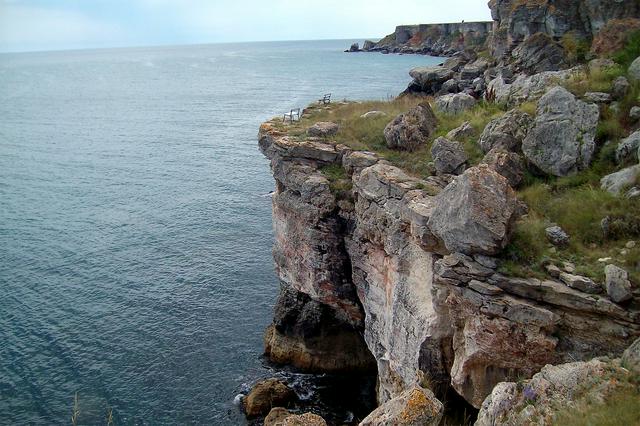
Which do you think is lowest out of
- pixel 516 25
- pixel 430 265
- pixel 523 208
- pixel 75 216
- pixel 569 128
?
pixel 75 216

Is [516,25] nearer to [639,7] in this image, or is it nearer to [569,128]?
[639,7]

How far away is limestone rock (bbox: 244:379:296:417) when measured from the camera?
28172 millimetres

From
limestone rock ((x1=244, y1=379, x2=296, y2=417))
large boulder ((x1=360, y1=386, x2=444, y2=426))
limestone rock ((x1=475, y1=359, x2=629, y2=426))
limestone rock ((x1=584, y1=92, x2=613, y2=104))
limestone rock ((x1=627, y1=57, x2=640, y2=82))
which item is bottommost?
limestone rock ((x1=244, y1=379, x2=296, y2=417))

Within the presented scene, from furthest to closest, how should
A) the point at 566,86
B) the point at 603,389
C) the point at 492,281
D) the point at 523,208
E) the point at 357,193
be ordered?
the point at 357,193, the point at 566,86, the point at 523,208, the point at 492,281, the point at 603,389

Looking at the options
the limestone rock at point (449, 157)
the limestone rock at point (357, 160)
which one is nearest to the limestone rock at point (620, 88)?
the limestone rock at point (449, 157)

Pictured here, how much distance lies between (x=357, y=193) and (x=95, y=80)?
173 m

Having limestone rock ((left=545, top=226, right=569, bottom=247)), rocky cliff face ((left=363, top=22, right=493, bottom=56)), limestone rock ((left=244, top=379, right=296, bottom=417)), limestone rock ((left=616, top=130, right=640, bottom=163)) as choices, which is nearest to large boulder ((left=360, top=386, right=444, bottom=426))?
limestone rock ((left=545, top=226, right=569, bottom=247))

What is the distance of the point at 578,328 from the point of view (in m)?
16.0

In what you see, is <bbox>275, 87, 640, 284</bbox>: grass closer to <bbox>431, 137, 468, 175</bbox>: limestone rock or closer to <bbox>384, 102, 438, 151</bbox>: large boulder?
<bbox>384, 102, 438, 151</bbox>: large boulder

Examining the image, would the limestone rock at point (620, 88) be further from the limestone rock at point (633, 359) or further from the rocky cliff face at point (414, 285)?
the limestone rock at point (633, 359)

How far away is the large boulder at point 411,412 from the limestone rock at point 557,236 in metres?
6.61

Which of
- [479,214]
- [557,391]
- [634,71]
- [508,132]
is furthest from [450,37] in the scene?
[557,391]

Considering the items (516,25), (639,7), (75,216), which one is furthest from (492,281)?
(75,216)

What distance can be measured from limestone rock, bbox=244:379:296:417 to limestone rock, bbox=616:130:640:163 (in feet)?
63.1
